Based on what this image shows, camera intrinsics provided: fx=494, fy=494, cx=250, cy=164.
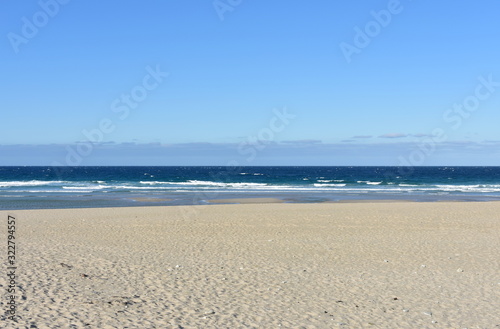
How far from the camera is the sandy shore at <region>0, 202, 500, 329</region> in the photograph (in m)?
7.59

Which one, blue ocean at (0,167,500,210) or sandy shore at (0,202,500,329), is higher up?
blue ocean at (0,167,500,210)

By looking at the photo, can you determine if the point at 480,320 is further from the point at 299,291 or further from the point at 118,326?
the point at 118,326

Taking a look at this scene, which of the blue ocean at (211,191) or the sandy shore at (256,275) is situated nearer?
the sandy shore at (256,275)

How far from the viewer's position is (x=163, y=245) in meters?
14.0

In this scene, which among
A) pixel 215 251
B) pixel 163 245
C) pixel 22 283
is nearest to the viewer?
pixel 22 283

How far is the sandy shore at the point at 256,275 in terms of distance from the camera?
759 centimetres

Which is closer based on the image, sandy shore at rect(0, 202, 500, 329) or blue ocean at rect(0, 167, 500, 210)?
sandy shore at rect(0, 202, 500, 329)

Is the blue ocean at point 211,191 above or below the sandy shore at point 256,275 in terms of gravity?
above

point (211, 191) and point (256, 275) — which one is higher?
point (211, 191)

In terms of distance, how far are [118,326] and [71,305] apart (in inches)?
51.2

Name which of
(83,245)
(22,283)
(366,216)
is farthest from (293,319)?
(366,216)

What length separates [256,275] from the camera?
10.3 m

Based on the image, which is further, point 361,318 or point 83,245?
point 83,245

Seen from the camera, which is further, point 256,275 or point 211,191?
point 211,191
